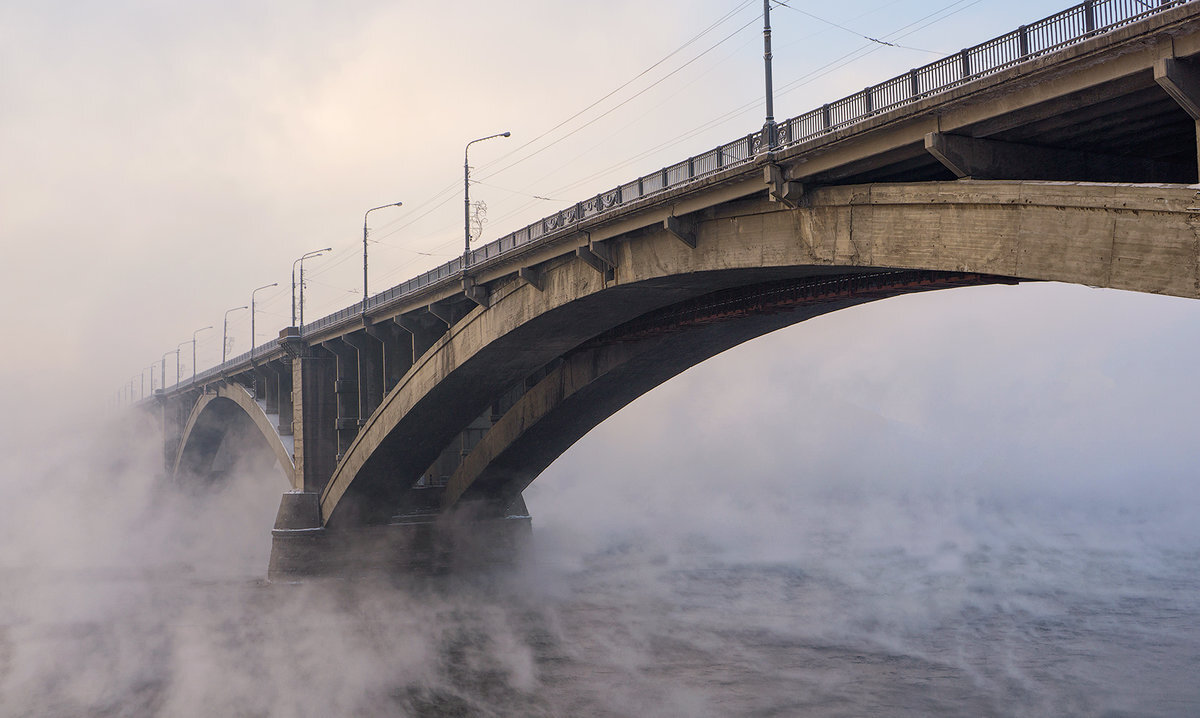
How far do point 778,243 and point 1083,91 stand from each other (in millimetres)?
7063

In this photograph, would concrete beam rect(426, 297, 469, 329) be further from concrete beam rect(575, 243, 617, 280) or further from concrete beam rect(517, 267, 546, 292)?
concrete beam rect(575, 243, 617, 280)

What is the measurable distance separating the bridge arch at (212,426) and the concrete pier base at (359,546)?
1573 cm

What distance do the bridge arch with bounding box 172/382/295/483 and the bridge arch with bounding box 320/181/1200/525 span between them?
2244 cm

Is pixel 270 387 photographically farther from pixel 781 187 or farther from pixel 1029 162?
pixel 1029 162

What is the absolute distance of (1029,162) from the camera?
14938 mm

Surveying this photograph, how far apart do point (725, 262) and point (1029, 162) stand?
7.08 m

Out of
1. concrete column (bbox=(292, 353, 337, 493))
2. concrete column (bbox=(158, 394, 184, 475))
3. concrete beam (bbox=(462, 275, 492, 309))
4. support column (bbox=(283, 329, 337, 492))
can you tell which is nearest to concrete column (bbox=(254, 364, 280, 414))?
support column (bbox=(283, 329, 337, 492))

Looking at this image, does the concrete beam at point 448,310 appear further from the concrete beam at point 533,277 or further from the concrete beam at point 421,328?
the concrete beam at point 533,277

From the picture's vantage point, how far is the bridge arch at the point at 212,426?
64.2 m

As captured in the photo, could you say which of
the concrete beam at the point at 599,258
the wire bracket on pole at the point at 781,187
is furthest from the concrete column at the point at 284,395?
the wire bracket on pole at the point at 781,187

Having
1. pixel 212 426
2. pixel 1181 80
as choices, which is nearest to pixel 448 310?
pixel 1181 80

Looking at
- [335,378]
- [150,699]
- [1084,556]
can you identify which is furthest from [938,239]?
[1084,556]

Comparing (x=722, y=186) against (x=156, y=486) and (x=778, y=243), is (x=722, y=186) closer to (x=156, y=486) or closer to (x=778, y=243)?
(x=778, y=243)

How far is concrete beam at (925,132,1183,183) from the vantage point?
14.7m
